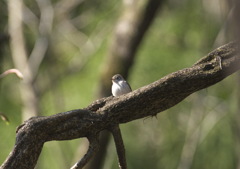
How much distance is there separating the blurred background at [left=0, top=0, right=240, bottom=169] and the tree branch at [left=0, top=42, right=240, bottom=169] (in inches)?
148

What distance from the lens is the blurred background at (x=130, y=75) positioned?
22.1ft

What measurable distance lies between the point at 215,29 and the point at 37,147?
6.93 m

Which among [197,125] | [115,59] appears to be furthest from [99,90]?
[197,125]

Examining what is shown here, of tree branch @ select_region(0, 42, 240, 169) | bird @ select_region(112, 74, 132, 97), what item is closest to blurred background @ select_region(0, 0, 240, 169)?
bird @ select_region(112, 74, 132, 97)

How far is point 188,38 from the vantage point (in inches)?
356

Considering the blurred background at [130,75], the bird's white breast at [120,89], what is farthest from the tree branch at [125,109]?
the blurred background at [130,75]

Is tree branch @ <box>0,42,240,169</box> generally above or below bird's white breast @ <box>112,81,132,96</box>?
below

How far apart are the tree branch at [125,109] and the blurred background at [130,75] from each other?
375cm

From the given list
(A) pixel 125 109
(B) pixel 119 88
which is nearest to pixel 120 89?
(B) pixel 119 88

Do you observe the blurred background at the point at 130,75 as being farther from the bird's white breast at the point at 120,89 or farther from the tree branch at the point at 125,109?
the tree branch at the point at 125,109

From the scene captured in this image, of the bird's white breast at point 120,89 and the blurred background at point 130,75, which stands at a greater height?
the blurred background at point 130,75

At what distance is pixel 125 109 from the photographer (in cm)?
259

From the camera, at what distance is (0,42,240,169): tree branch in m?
2.52

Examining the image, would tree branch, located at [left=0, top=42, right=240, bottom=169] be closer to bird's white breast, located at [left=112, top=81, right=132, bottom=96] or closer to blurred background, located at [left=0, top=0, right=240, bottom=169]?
bird's white breast, located at [left=112, top=81, right=132, bottom=96]
